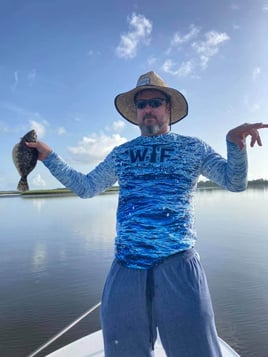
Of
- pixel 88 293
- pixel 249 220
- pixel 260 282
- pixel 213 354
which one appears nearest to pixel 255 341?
pixel 260 282

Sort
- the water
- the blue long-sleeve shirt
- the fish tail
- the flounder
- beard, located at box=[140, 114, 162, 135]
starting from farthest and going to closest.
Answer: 1. the water
2. the fish tail
3. the flounder
4. beard, located at box=[140, 114, 162, 135]
5. the blue long-sleeve shirt

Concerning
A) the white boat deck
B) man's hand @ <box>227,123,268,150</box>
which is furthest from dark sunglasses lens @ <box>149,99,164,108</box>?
the white boat deck

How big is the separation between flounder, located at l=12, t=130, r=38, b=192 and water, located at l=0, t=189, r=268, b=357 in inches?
366

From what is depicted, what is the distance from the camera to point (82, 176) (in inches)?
150

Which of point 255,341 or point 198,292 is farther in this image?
point 255,341

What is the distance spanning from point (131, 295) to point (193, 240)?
2.48 ft

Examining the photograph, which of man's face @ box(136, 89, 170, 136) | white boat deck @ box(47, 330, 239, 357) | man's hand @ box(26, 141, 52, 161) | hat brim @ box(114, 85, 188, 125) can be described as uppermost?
hat brim @ box(114, 85, 188, 125)

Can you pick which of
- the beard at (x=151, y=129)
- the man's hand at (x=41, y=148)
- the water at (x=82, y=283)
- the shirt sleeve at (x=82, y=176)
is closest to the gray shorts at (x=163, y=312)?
the shirt sleeve at (x=82, y=176)

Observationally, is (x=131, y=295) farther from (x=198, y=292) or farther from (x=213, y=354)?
(x=213, y=354)

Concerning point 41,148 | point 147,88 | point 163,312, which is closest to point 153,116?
point 147,88

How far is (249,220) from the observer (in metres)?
40.2

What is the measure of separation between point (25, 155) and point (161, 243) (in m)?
1.67

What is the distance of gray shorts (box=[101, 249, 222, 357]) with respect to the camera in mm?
2988

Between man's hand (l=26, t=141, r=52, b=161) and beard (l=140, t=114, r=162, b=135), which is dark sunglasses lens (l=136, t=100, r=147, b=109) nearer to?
beard (l=140, t=114, r=162, b=135)
